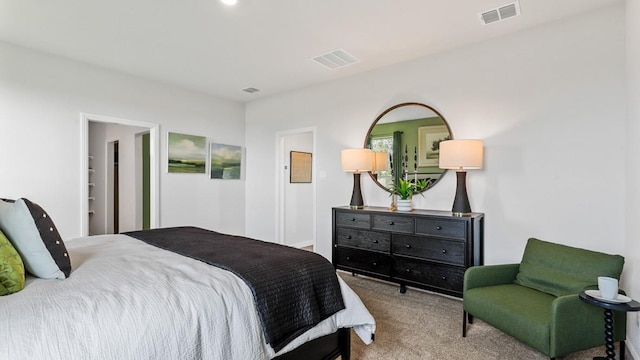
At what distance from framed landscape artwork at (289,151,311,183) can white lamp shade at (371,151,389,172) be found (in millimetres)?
2062

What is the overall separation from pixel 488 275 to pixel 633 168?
4.04 feet

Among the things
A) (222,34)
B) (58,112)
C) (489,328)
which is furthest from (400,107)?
(58,112)

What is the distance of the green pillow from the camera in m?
1.17

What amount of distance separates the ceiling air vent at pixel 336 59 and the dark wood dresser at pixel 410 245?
5.76 ft

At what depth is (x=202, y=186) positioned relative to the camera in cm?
505

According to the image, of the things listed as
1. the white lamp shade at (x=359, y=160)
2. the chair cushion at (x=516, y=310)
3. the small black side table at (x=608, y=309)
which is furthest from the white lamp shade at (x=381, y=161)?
the small black side table at (x=608, y=309)

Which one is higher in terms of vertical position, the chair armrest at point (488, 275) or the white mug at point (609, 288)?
the white mug at point (609, 288)

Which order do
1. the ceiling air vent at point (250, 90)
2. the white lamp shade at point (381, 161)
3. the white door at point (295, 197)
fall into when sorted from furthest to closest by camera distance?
the white door at point (295, 197) → the ceiling air vent at point (250, 90) → the white lamp shade at point (381, 161)

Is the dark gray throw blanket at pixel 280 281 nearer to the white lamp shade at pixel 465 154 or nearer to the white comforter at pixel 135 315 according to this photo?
the white comforter at pixel 135 315

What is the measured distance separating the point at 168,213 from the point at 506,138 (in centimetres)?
442

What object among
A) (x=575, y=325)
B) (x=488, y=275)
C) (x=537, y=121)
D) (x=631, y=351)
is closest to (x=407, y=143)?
(x=537, y=121)

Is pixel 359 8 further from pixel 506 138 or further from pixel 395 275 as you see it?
pixel 395 275

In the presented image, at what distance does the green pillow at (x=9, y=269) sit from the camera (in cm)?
117

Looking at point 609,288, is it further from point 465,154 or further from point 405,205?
point 405,205
